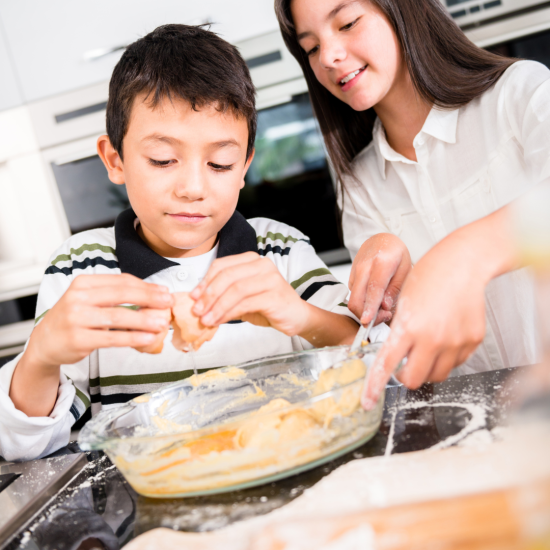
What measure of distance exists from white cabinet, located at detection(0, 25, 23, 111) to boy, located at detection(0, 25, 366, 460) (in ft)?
3.49

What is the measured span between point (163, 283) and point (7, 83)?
1.35 m

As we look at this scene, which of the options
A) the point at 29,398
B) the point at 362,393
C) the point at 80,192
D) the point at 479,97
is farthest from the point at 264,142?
the point at 362,393

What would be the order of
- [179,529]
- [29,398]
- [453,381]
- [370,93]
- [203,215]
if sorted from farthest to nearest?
1. [370,93]
2. [203,215]
3. [29,398]
4. [453,381]
5. [179,529]

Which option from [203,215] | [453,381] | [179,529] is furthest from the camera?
[203,215]

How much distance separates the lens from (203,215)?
982mm

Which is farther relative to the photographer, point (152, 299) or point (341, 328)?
point (341, 328)

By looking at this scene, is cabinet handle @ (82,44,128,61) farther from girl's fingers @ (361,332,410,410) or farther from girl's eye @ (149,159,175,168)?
girl's fingers @ (361,332,410,410)

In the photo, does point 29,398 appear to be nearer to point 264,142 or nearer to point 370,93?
point 370,93

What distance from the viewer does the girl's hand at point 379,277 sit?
0.86 meters

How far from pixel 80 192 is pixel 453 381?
1.67 metres

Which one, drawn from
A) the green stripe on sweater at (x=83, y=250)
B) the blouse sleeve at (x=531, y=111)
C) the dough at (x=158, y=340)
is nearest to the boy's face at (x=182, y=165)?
the green stripe on sweater at (x=83, y=250)

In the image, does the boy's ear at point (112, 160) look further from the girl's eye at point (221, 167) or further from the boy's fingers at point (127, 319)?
the boy's fingers at point (127, 319)

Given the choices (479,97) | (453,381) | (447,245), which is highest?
(479,97)

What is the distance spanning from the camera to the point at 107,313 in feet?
2.29
